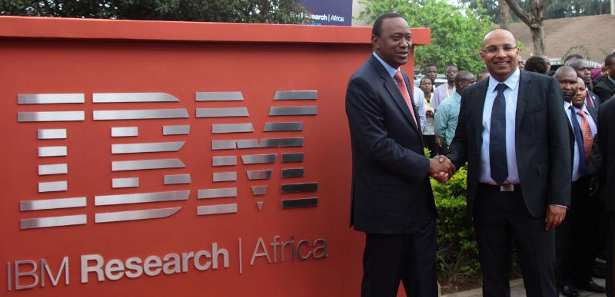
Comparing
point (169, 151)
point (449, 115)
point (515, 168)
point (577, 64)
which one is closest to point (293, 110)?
point (169, 151)

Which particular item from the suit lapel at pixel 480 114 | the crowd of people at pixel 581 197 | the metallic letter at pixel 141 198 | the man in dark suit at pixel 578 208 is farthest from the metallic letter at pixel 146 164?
the man in dark suit at pixel 578 208

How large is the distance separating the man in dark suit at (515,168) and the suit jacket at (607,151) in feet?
2.74

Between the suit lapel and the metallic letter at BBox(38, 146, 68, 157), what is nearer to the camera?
the metallic letter at BBox(38, 146, 68, 157)

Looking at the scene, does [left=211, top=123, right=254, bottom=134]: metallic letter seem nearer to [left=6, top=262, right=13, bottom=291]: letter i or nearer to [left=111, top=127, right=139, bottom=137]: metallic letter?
[left=111, top=127, right=139, bottom=137]: metallic letter

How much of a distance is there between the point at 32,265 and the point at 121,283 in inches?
18.2

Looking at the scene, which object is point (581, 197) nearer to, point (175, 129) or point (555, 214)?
point (555, 214)

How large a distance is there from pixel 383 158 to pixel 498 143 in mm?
748

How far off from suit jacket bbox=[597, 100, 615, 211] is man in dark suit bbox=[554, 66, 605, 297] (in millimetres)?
367

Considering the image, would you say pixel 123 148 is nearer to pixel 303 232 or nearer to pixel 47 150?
pixel 47 150

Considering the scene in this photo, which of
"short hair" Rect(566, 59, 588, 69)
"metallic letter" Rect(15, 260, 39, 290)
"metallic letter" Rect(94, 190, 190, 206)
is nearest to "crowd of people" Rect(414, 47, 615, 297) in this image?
"short hair" Rect(566, 59, 588, 69)

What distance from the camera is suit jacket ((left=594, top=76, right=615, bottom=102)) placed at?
20.0ft

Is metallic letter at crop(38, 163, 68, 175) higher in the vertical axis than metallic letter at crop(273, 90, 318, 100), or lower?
lower

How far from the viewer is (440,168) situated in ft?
11.9

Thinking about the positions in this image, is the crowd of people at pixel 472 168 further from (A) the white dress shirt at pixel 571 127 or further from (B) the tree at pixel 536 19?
(B) the tree at pixel 536 19
